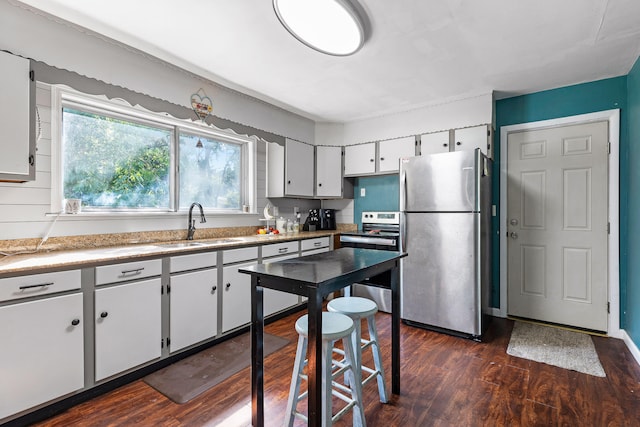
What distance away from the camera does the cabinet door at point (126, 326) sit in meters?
1.92

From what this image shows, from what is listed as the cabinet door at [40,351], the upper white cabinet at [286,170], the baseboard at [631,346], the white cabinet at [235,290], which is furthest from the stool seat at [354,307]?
the baseboard at [631,346]

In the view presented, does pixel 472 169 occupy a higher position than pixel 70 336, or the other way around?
pixel 472 169

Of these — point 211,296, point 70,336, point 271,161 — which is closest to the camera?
point 70,336

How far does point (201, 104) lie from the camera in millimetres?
3049

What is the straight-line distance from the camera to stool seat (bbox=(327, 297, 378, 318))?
176cm

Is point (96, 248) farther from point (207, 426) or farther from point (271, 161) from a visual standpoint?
point (271, 161)

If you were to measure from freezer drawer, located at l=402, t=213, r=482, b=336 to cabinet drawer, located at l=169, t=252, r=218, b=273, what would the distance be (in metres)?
1.89

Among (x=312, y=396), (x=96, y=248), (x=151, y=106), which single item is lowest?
(x=312, y=396)

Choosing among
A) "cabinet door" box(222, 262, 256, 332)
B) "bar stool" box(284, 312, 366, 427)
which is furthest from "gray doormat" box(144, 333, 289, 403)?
"bar stool" box(284, 312, 366, 427)

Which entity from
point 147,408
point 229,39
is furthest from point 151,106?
point 147,408

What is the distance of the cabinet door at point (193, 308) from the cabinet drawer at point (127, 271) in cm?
17

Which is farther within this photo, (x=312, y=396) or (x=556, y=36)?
(x=556, y=36)

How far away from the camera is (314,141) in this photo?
14.8ft

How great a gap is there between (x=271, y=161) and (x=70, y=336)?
264 cm
